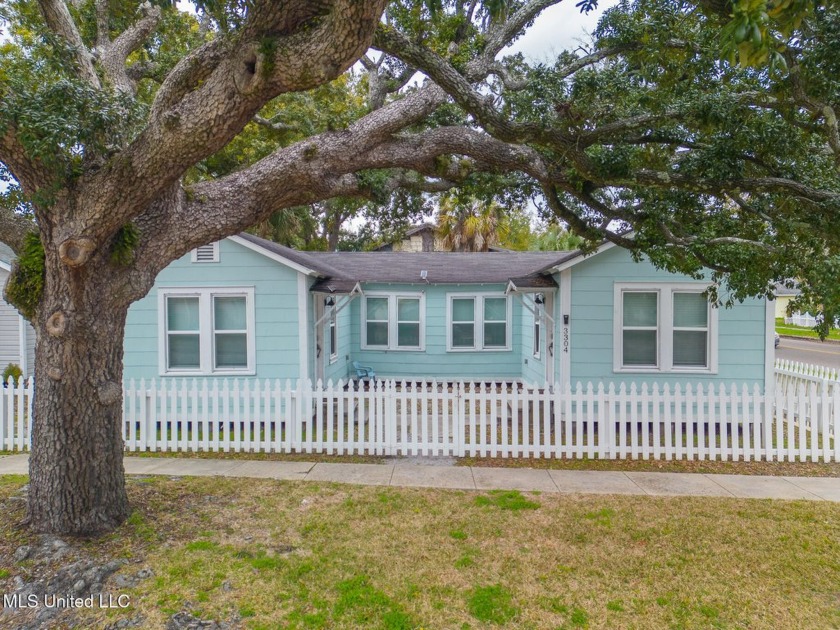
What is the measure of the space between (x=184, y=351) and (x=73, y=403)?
5.15 meters

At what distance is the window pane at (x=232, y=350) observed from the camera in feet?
30.6

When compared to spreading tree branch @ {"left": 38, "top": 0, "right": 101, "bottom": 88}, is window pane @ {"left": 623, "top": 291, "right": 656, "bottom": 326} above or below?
below

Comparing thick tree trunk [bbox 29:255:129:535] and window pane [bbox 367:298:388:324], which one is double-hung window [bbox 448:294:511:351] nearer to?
window pane [bbox 367:298:388:324]

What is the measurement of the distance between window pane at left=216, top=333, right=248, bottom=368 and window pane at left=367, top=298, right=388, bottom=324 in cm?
478

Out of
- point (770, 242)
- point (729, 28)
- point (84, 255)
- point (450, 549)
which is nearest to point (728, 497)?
point (770, 242)

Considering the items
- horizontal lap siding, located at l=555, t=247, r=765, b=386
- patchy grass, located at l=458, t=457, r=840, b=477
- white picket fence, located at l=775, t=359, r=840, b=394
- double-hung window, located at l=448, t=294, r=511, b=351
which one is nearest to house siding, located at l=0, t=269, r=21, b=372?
double-hung window, located at l=448, t=294, r=511, b=351

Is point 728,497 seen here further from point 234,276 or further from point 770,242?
point 234,276

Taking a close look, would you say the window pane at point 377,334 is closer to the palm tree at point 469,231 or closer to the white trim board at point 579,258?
the white trim board at point 579,258

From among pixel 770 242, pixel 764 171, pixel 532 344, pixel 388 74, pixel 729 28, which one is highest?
pixel 388 74

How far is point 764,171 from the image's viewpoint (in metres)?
5.96

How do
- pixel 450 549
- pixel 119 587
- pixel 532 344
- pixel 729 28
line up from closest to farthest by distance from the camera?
pixel 729 28 < pixel 119 587 < pixel 450 549 < pixel 532 344

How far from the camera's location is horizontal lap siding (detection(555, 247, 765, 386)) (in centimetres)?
895

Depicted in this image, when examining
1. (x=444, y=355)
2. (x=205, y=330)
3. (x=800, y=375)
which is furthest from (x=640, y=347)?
(x=205, y=330)

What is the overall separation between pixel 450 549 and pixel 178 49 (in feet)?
30.3
